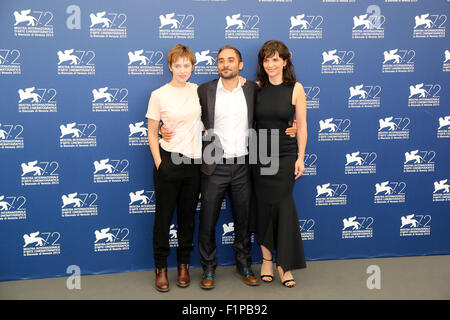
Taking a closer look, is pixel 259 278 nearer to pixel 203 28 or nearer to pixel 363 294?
pixel 363 294

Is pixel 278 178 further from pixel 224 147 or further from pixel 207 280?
pixel 207 280

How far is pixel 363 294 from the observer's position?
9.42 feet

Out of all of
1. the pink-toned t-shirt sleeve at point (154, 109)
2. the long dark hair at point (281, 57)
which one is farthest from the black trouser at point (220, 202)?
the long dark hair at point (281, 57)

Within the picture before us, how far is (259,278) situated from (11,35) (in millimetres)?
2783

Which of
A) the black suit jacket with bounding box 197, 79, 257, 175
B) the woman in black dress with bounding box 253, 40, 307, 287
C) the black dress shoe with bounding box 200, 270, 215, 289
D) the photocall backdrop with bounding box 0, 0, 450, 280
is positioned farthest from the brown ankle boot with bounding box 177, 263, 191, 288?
the black suit jacket with bounding box 197, 79, 257, 175

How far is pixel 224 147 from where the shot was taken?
9.32 ft

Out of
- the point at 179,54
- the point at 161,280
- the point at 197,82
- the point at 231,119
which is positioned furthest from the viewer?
the point at 197,82

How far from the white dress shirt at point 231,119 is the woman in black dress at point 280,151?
0.49 ft

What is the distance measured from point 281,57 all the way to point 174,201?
1362 millimetres

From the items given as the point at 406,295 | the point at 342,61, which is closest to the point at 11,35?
the point at 342,61

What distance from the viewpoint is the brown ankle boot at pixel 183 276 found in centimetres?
298

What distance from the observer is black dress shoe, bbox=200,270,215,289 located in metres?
2.94

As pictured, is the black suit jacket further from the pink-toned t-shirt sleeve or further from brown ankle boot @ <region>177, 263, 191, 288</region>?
brown ankle boot @ <region>177, 263, 191, 288</region>

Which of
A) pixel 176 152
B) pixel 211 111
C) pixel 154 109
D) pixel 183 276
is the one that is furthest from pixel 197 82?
pixel 183 276
